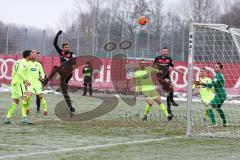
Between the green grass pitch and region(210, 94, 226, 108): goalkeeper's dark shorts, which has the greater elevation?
region(210, 94, 226, 108): goalkeeper's dark shorts

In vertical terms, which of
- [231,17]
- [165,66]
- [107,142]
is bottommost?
[107,142]

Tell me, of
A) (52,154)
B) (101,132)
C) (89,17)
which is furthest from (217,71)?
Result: (89,17)

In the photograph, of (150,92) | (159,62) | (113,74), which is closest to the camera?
(150,92)

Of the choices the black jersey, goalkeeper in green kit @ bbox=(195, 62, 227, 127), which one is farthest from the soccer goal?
the black jersey

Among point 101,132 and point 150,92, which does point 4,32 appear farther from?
point 101,132

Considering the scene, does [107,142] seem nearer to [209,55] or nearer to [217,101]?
[217,101]

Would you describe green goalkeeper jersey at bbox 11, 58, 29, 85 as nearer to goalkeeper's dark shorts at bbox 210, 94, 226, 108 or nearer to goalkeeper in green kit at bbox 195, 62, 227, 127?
goalkeeper in green kit at bbox 195, 62, 227, 127

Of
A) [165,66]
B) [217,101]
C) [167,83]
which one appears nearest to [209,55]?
[165,66]

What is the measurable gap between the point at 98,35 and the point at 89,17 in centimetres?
2838

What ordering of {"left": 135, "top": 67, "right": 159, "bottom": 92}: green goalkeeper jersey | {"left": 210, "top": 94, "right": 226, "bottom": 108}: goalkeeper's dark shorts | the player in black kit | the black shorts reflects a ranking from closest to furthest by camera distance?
{"left": 210, "top": 94, "right": 226, "bottom": 108}: goalkeeper's dark shorts
{"left": 135, "top": 67, "right": 159, "bottom": 92}: green goalkeeper jersey
the player in black kit
the black shorts

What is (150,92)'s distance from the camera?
18359 mm

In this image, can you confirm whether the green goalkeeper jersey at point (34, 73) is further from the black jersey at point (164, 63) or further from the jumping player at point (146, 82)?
the black jersey at point (164, 63)

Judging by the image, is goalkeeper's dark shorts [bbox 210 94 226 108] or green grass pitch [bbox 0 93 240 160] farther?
goalkeeper's dark shorts [bbox 210 94 226 108]

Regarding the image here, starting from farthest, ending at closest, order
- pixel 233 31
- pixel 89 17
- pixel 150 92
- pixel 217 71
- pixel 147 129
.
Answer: pixel 89 17, pixel 150 92, pixel 217 71, pixel 147 129, pixel 233 31
